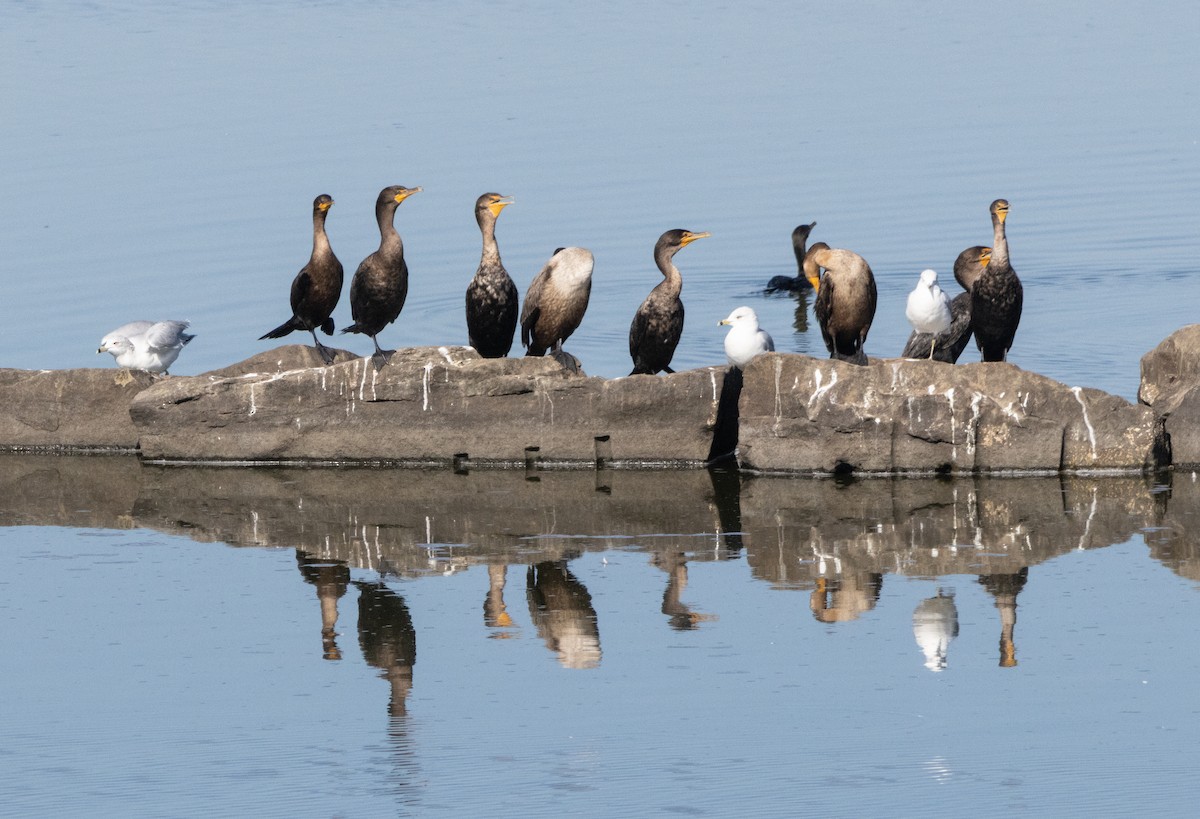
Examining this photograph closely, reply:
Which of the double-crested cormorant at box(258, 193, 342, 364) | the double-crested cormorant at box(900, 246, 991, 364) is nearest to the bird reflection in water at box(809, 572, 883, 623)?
the double-crested cormorant at box(900, 246, 991, 364)

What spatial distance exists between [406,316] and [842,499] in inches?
285

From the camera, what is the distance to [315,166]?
75.3ft

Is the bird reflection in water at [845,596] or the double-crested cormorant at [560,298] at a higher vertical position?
the double-crested cormorant at [560,298]

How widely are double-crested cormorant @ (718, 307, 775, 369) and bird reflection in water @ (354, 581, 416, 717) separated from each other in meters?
3.49

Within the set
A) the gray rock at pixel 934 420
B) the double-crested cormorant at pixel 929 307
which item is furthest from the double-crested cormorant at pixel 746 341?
the double-crested cormorant at pixel 929 307

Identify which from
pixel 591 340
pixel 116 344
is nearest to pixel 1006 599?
pixel 116 344

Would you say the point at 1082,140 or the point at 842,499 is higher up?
the point at 1082,140

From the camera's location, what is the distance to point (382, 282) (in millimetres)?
12938

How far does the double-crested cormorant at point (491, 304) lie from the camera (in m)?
12.8

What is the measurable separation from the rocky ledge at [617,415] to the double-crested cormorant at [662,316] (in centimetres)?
53

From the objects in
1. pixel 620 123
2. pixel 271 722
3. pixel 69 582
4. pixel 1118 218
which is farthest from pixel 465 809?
pixel 620 123

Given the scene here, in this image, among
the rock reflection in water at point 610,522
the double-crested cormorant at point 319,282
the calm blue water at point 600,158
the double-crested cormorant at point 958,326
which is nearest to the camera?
the rock reflection in water at point 610,522

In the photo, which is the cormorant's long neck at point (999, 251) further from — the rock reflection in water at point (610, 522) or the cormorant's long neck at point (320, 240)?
the cormorant's long neck at point (320, 240)

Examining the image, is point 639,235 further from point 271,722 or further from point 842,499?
point 271,722
